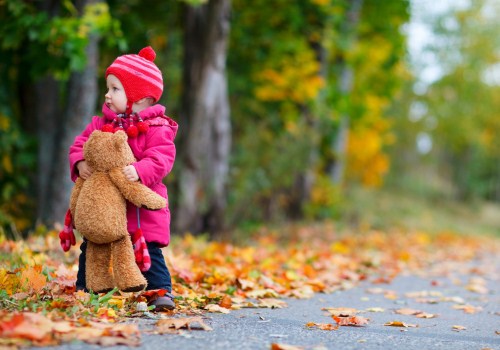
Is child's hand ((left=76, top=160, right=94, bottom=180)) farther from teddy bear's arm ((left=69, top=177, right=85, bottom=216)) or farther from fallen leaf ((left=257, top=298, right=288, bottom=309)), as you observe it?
fallen leaf ((left=257, top=298, right=288, bottom=309))

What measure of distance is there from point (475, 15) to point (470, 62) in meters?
2.34

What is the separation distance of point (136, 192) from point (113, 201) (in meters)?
0.17

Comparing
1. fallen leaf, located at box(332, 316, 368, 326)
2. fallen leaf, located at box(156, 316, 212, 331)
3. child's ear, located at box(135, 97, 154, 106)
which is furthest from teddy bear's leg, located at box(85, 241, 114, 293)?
fallen leaf, located at box(332, 316, 368, 326)

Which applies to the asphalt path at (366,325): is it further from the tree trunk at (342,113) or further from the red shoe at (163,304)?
the tree trunk at (342,113)

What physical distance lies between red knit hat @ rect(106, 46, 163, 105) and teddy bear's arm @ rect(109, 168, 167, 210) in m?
0.52

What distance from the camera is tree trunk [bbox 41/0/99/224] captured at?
849 cm

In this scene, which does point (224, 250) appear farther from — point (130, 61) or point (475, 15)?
point (475, 15)

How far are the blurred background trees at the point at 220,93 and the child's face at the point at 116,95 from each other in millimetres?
3380

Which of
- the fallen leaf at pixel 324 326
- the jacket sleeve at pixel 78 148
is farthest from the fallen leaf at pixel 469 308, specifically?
the jacket sleeve at pixel 78 148

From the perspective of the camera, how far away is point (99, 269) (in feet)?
14.2

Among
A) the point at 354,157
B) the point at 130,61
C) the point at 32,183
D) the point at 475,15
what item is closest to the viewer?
the point at 130,61

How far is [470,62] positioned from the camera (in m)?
34.2

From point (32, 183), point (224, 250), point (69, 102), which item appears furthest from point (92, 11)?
point (32, 183)

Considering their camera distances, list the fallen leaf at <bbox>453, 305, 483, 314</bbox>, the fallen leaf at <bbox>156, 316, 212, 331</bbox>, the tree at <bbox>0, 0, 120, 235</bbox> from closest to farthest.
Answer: the fallen leaf at <bbox>156, 316, 212, 331</bbox> < the fallen leaf at <bbox>453, 305, 483, 314</bbox> < the tree at <bbox>0, 0, 120, 235</bbox>
